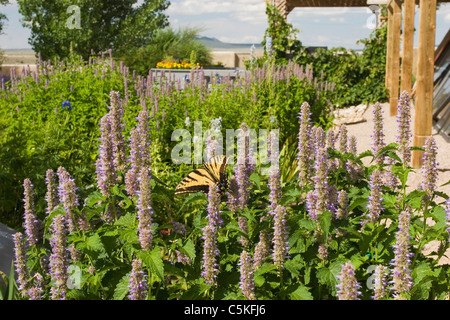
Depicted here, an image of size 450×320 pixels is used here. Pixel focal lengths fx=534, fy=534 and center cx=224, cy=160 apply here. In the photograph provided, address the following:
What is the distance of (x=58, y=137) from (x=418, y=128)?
4.66 m

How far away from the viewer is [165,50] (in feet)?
66.5

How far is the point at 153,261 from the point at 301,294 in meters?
0.69

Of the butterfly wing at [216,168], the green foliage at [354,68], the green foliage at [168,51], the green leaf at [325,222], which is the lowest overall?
the green leaf at [325,222]

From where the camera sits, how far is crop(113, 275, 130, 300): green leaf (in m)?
2.36

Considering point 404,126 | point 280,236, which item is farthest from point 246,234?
point 404,126

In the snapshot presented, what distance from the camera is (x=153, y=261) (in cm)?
227

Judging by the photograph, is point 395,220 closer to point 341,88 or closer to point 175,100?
point 175,100

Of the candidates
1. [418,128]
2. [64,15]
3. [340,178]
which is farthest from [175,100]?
[64,15]

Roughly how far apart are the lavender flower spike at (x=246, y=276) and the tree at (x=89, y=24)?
16517 millimetres

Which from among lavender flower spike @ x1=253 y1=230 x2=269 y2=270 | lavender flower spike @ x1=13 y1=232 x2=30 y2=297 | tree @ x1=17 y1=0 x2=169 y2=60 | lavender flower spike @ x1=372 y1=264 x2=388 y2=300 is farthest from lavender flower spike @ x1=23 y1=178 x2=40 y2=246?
tree @ x1=17 y1=0 x2=169 y2=60

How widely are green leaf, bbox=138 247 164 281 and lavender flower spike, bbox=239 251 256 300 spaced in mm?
334

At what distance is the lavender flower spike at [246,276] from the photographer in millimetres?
2154

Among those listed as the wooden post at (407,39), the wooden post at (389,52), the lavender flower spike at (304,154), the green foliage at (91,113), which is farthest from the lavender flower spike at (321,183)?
the wooden post at (389,52)

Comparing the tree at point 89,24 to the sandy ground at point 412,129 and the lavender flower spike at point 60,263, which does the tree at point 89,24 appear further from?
the lavender flower spike at point 60,263
